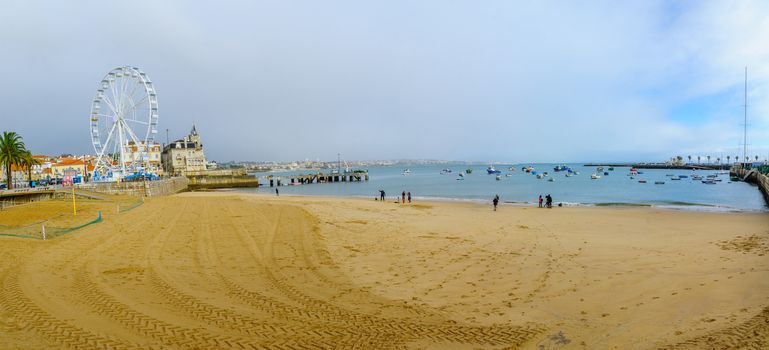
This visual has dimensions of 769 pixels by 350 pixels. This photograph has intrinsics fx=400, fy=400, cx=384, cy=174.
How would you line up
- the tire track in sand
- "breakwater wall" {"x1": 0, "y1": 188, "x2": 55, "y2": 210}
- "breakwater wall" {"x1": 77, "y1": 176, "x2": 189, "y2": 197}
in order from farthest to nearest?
"breakwater wall" {"x1": 77, "y1": 176, "x2": 189, "y2": 197}
"breakwater wall" {"x1": 0, "y1": 188, "x2": 55, "y2": 210}
the tire track in sand

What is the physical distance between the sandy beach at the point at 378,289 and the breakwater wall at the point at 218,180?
72.4 metres

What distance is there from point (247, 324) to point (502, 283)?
663 centimetres

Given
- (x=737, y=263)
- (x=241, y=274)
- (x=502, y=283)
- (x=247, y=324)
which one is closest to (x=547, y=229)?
(x=737, y=263)

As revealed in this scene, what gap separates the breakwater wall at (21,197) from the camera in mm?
34969

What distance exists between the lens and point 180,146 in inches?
4247

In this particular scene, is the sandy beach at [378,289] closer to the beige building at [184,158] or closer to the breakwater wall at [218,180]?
the breakwater wall at [218,180]

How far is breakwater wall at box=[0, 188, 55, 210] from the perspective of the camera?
115ft

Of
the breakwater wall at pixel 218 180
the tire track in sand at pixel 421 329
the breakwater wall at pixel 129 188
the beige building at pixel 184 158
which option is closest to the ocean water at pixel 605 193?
the breakwater wall at pixel 218 180

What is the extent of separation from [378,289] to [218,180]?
292 feet

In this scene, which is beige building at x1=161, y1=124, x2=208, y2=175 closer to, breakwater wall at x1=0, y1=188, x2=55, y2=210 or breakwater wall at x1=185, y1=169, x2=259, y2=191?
breakwater wall at x1=185, y1=169, x2=259, y2=191

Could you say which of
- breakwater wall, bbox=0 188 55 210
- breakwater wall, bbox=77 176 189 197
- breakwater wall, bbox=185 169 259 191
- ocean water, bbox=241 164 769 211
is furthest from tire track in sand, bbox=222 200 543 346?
breakwater wall, bbox=185 169 259 191

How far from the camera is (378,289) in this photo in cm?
1017

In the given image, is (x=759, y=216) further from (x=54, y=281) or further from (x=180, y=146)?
(x=180, y=146)

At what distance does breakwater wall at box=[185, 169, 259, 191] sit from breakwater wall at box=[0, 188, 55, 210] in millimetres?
46650
